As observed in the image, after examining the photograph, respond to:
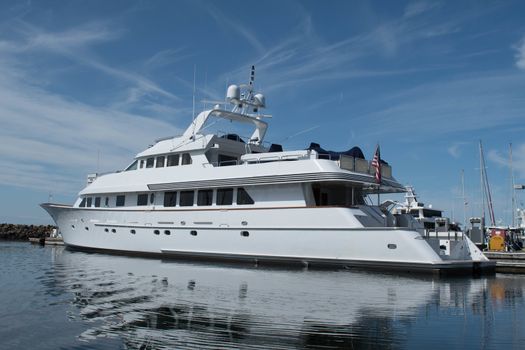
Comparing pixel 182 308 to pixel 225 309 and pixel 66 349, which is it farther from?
pixel 66 349

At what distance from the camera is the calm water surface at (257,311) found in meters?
6.55

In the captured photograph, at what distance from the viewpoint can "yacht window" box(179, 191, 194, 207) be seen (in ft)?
63.1

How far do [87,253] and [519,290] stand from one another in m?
18.4

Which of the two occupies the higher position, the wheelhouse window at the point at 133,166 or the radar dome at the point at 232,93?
the radar dome at the point at 232,93

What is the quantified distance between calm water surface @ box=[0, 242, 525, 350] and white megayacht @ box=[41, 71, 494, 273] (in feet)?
3.78

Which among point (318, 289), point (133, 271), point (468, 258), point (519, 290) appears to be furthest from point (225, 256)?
point (519, 290)

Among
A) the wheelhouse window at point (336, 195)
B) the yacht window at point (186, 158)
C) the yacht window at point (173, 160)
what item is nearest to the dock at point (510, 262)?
the wheelhouse window at point (336, 195)

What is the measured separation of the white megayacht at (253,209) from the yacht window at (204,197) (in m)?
0.04

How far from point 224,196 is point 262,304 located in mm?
9063

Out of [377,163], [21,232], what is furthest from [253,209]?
[21,232]

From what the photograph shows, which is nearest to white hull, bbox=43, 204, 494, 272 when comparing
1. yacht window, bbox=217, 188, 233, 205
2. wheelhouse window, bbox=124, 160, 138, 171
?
yacht window, bbox=217, 188, 233, 205

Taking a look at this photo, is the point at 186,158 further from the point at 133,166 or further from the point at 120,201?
the point at 120,201

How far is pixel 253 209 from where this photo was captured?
1695 cm

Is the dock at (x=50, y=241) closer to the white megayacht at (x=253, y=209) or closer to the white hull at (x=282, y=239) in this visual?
the white megayacht at (x=253, y=209)
